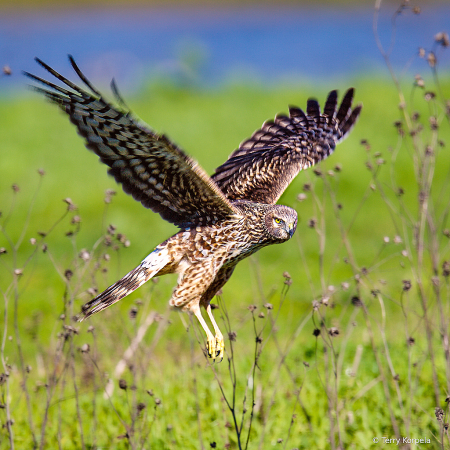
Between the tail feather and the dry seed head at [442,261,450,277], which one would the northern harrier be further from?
the dry seed head at [442,261,450,277]

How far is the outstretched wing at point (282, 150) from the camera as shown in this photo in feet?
15.9

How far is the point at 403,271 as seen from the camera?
8.41 metres

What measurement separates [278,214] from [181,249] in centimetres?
69

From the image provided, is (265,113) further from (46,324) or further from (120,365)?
(120,365)

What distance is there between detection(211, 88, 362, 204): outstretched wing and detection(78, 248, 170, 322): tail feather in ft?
3.06

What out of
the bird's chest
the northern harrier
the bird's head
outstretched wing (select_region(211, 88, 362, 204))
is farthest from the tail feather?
outstretched wing (select_region(211, 88, 362, 204))

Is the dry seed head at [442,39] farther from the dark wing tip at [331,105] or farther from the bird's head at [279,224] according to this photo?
the dark wing tip at [331,105]

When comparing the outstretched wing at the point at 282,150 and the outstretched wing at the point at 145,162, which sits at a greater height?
the outstretched wing at the point at 282,150

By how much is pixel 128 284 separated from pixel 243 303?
3.59 metres

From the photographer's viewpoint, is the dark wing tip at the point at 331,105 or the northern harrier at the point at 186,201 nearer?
the northern harrier at the point at 186,201

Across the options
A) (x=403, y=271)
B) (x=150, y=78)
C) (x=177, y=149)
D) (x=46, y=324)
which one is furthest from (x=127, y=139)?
(x=150, y=78)

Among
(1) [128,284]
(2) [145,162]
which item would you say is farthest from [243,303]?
(2) [145,162]

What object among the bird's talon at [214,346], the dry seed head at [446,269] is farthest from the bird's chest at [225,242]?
the dry seed head at [446,269]

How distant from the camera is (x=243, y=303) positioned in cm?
748
